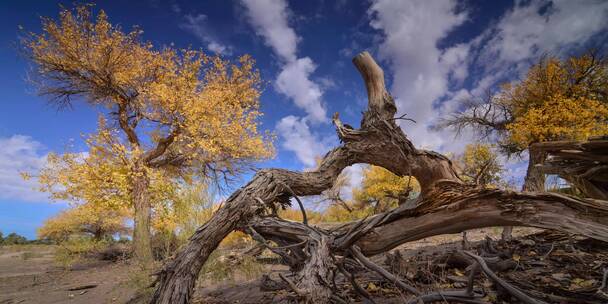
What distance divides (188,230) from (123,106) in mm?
10730

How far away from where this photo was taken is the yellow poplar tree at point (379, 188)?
2355cm

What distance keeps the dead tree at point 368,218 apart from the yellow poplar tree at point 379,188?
2016 centimetres

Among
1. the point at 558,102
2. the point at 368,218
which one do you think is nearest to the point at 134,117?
the point at 368,218

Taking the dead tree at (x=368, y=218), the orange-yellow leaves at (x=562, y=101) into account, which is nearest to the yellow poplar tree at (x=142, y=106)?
the dead tree at (x=368, y=218)

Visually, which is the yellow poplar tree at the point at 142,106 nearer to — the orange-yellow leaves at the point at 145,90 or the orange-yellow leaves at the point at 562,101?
the orange-yellow leaves at the point at 145,90

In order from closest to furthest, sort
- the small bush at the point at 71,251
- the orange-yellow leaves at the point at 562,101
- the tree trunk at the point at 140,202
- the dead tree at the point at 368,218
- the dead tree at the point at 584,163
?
the dead tree at the point at 368,218, the dead tree at the point at 584,163, the small bush at the point at 71,251, the tree trunk at the point at 140,202, the orange-yellow leaves at the point at 562,101

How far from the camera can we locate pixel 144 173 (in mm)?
12445

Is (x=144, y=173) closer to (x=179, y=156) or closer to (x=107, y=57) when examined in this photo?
(x=179, y=156)

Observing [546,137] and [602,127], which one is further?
[546,137]

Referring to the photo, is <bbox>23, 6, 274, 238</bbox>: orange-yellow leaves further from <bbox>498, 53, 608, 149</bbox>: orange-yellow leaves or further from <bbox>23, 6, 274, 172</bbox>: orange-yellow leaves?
<bbox>498, 53, 608, 149</bbox>: orange-yellow leaves

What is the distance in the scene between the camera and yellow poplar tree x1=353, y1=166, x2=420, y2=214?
23.5 meters

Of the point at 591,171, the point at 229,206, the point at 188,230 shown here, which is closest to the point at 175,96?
the point at 188,230

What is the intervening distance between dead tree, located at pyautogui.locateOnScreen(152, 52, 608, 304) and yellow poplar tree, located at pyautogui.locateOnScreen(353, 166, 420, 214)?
2016 centimetres

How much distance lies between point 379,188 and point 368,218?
22379 mm
